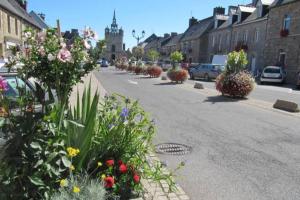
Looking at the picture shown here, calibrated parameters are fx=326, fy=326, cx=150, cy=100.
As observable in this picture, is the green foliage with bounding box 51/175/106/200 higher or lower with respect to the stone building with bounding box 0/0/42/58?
lower

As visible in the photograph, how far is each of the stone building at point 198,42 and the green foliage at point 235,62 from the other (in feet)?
130

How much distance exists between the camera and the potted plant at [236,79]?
14211mm

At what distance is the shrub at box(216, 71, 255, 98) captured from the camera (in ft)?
46.6

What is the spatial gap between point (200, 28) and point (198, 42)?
157 inches

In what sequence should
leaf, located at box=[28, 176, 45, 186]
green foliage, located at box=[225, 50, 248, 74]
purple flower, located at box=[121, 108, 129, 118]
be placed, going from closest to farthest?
leaf, located at box=[28, 176, 45, 186] → purple flower, located at box=[121, 108, 129, 118] → green foliage, located at box=[225, 50, 248, 74]

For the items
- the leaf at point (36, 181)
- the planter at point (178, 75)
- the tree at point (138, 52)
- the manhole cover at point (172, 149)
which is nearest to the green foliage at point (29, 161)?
the leaf at point (36, 181)

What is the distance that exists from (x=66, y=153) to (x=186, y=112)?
7976 millimetres

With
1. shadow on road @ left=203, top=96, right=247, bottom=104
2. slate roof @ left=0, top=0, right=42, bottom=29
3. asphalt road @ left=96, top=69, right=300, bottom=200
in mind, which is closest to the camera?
asphalt road @ left=96, top=69, right=300, bottom=200

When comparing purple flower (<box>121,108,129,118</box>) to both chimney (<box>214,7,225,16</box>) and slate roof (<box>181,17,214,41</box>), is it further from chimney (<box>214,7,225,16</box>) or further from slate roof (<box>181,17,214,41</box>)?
chimney (<box>214,7,225,16</box>)

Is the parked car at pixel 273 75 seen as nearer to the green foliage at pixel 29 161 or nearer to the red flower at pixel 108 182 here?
the red flower at pixel 108 182

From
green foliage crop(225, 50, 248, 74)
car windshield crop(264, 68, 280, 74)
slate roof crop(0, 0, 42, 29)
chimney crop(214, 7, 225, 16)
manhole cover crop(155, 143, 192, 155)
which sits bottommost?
manhole cover crop(155, 143, 192, 155)

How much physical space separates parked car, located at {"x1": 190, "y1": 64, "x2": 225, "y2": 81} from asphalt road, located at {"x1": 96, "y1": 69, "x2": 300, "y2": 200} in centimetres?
1887

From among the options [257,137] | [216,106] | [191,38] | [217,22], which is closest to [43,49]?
[257,137]

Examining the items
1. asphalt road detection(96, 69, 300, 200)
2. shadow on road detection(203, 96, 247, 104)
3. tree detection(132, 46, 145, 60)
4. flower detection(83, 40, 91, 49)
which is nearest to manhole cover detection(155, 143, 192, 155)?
asphalt road detection(96, 69, 300, 200)
